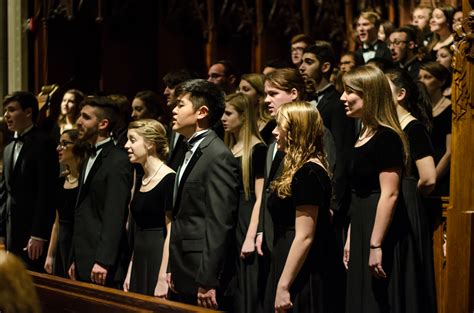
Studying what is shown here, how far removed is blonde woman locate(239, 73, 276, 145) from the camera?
604cm

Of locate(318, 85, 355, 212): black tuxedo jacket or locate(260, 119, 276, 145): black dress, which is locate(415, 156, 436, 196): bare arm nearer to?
locate(318, 85, 355, 212): black tuxedo jacket

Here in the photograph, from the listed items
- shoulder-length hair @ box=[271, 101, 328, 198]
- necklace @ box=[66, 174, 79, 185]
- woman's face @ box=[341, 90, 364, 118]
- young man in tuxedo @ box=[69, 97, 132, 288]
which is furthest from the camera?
necklace @ box=[66, 174, 79, 185]

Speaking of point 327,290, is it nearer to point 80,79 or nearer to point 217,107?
point 217,107

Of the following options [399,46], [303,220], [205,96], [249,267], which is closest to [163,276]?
[249,267]

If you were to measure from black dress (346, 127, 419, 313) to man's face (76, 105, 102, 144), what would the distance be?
208 cm

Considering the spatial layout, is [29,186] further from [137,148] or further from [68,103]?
[137,148]

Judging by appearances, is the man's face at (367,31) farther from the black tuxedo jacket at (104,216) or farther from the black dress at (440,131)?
the black tuxedo jacket at (104,216)

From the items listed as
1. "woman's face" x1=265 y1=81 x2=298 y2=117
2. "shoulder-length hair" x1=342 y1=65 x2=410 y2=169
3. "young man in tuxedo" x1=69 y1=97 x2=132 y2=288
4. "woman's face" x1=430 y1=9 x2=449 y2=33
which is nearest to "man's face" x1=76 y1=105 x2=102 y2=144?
"young man in tuxedo" x1=69 y1=97 x2=132 y2=288

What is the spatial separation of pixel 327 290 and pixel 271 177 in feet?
2.32

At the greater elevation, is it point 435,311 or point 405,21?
point 405,21

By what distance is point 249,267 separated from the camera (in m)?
5.60

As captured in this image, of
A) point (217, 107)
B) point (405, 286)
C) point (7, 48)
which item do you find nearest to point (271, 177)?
point (217, 107)

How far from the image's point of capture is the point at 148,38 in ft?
33.3

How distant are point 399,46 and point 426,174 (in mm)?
2970
